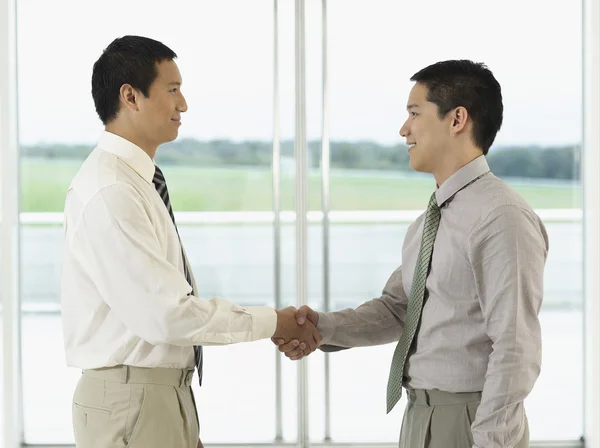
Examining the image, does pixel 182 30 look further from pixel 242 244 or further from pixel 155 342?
pixel 155 342

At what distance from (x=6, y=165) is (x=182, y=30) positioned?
1023 millimetres

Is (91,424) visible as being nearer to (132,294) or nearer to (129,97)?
(132,294)

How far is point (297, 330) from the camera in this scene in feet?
7.61

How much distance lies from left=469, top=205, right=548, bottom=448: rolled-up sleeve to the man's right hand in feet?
2.35

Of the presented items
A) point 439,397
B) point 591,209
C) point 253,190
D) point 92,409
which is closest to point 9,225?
point 253,190

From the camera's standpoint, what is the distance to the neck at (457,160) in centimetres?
195

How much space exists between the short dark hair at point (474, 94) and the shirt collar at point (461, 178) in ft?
0.21

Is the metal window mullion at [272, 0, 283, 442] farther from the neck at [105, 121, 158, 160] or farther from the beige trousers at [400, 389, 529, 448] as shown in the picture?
the beige trousers at [400, 389, 529, 448]

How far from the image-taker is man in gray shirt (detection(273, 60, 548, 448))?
5.49 feet

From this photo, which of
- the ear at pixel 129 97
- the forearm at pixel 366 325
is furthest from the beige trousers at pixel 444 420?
the ear at pixel 129 97

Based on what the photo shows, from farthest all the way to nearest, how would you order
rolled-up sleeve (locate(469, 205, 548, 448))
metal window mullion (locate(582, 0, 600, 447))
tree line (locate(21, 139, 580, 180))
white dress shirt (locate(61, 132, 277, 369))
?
1. tree line (locate(21, 139, 580, 180))
2. metal window mullion (locate(582, 0, 600, 447))
3. white dress shirt (locate(61, 132, 277, 369))
4. rolled-up sleeve (locate(469, 205, 548, 448))

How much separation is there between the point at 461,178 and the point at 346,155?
183cm

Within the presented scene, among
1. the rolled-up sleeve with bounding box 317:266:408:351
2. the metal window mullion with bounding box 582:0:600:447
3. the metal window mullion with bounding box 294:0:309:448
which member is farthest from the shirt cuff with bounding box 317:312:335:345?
the metal window mullion with bounding box 582:0:600:447

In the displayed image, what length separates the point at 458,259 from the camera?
181cm
